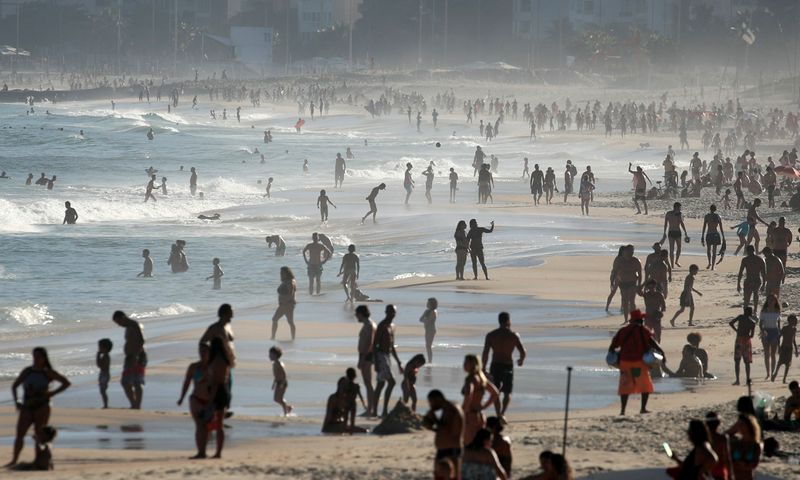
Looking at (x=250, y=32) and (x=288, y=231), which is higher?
(x=250, y=32)

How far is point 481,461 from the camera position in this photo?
28.5 ft

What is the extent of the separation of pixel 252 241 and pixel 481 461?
25679mm

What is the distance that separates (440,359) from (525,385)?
1.67 meters

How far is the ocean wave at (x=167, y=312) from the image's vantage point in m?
22.6

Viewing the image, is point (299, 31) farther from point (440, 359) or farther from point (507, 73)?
point (440, 359)

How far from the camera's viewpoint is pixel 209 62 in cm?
14788

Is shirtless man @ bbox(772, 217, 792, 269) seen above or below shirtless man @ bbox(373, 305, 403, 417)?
above

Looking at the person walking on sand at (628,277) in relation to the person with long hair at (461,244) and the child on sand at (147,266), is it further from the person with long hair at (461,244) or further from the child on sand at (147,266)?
the child on sand at (147,266)

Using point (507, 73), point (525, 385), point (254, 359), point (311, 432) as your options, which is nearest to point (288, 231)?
point (254, 359)

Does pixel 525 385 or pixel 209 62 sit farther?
pixel 209 62

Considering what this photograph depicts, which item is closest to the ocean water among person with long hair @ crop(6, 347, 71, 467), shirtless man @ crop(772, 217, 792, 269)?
shirtless man @ crop(772, 217, 792, 269)

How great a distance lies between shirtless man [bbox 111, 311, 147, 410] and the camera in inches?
Answer: 524

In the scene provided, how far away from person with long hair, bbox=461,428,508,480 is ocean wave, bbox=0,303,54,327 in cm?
1468

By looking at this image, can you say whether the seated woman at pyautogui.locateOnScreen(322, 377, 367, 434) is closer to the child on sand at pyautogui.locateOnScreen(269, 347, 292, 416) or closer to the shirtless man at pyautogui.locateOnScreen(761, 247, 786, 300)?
the child on sand at pyautogui.locateOnScreen(269, 347, 292, 416)
